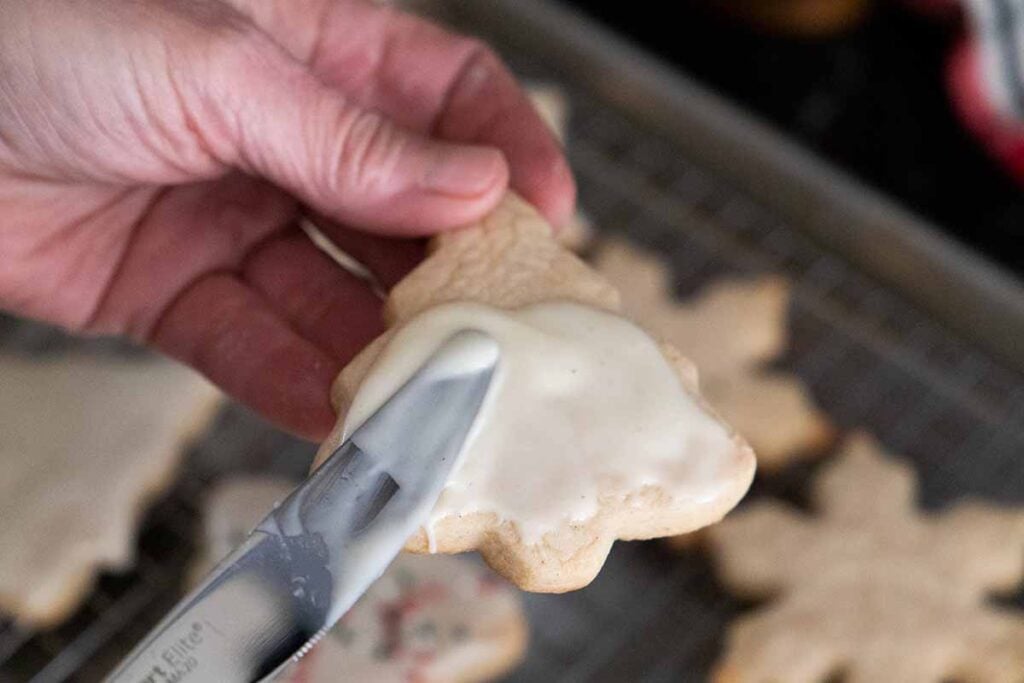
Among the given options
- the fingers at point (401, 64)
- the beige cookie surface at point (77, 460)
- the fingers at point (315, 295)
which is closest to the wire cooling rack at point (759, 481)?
the beige cookie surface at point (77, 460)

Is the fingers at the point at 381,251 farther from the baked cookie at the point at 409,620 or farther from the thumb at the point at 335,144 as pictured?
the baked cookie at the point at 409,620

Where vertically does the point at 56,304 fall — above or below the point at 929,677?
above

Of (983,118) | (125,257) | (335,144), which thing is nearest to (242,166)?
(335,144)

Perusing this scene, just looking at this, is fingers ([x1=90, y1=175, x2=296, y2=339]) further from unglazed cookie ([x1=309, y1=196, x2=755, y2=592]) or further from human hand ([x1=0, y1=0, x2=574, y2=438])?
unglazed cookie ([x1=309, y1=196, x2=755, y2=592])

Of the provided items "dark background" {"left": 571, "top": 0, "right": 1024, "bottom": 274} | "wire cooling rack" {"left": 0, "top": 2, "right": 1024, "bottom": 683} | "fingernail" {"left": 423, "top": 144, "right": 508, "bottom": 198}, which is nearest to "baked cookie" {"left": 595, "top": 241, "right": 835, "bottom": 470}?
"wire cooling rack" {"left": 0, "top": 2, "right": 1024, "bottom": 683}

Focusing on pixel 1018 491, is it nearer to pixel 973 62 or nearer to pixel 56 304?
pixel 973 62

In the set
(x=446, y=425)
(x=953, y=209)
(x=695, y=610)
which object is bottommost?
(x=695, y=610)

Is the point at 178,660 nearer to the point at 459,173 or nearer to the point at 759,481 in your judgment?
the point at 459,173

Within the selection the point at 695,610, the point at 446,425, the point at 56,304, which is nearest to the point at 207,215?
the point at 56,304
